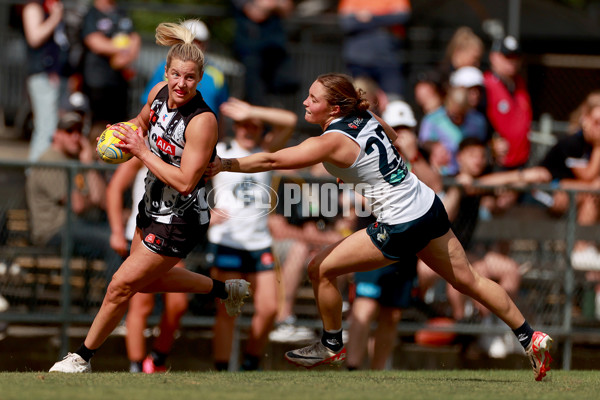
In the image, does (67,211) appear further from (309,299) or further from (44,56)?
(44,56)

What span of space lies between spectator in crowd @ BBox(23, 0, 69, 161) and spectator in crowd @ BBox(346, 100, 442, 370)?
4.26m

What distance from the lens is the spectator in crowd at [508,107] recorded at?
37.4 feet

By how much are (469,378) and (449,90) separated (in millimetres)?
4701

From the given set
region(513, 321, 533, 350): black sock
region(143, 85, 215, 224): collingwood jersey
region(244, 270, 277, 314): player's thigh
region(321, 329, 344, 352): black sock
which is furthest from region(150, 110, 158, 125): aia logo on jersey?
region(513, 321, 533, 350): black sock

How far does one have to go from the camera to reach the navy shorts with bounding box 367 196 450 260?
662 cm

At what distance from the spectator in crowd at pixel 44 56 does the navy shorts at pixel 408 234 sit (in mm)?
5642

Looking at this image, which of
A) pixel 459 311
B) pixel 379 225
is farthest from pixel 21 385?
pixel 459 311

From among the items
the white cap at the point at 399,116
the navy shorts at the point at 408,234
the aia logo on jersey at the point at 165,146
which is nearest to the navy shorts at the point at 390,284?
the white cap at the point at 399,116

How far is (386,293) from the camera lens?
8.77m

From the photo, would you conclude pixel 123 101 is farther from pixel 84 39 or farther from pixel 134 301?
pixel 134 301

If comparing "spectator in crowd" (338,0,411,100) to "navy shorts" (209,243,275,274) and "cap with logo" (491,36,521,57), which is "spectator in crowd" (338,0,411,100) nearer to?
"cap with logo" (491,36,521,57)

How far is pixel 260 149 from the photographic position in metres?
9.05

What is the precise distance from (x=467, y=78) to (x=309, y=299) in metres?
3.32

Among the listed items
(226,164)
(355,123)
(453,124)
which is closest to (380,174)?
(355,123)
